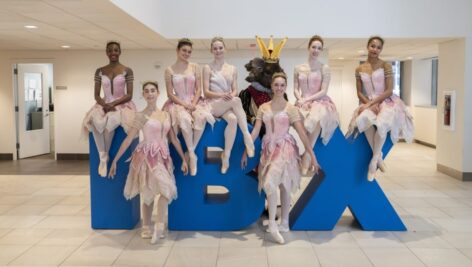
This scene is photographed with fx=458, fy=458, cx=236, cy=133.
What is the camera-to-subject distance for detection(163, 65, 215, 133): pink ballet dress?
498 cm

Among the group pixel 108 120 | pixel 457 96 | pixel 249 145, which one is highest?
pixel 457 96

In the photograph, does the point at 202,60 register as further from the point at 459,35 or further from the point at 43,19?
the point at 459,35

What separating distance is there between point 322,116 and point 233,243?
168 cm

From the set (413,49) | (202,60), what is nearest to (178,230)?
(202,60)

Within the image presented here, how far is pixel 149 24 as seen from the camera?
7.16 meters

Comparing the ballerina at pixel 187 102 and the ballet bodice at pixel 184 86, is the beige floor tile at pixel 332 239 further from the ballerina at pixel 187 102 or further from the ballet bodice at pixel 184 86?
the ballet bodice at pixel 184 86

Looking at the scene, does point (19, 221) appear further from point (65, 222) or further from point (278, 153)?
point (278, 153)

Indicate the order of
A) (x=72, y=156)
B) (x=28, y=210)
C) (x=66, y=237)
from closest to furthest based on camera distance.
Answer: (x=66, y=237) < (x=28, y=210) < (x=72, y=156)

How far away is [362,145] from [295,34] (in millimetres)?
3661

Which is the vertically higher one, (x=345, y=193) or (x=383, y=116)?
(x=383, y=116)

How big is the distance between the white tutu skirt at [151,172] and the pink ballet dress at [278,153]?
3.29 ft

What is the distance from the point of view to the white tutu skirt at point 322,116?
16.5 ft

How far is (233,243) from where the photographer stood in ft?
16.0

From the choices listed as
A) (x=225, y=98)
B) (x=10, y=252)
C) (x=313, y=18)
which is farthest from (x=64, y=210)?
(x=313, y=18)
